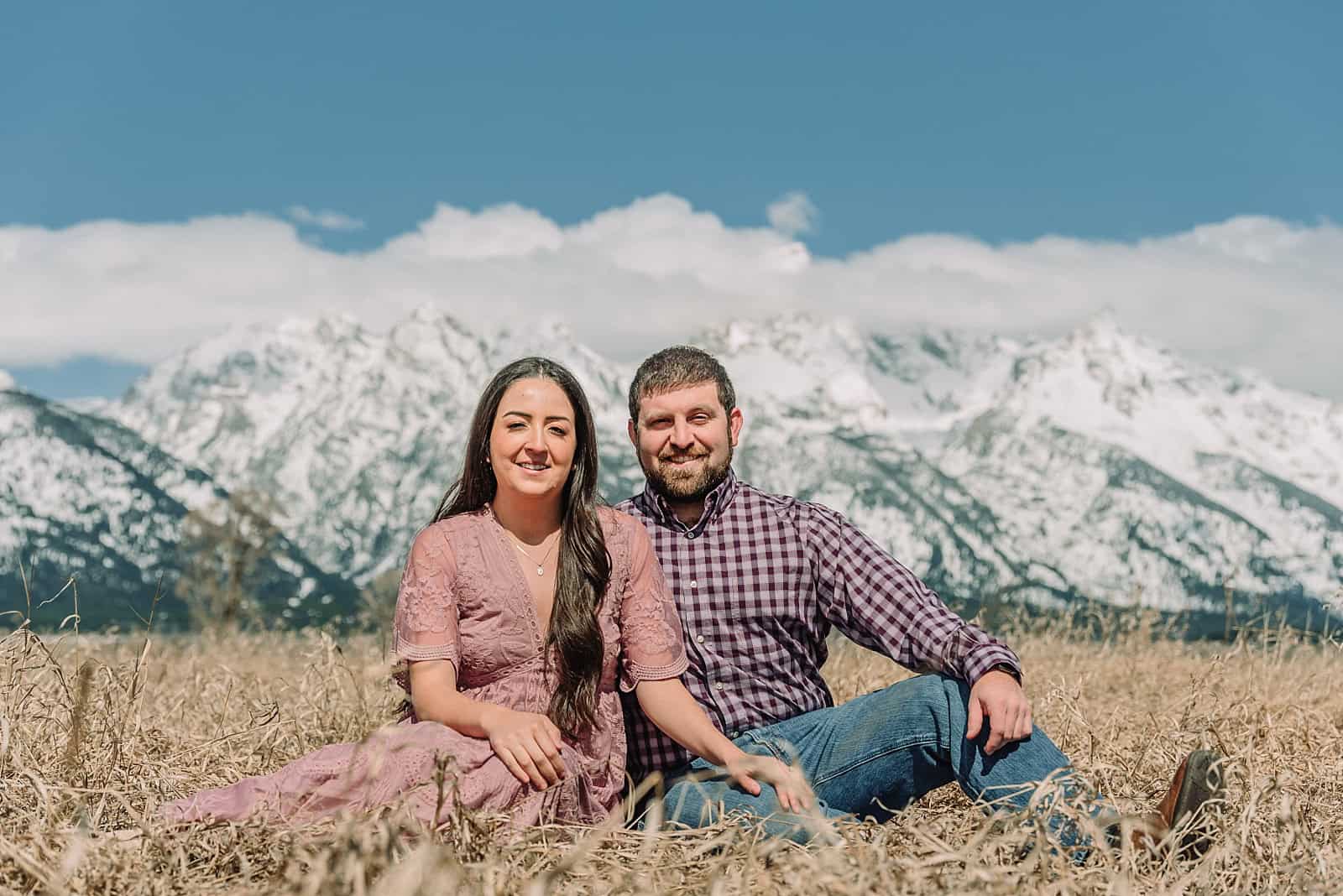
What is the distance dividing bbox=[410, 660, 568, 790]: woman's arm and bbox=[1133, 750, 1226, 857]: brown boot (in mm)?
2138

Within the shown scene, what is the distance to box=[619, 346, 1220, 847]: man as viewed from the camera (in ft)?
15.4

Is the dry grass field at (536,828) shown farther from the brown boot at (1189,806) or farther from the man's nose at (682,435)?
the man's nose at (682,435)


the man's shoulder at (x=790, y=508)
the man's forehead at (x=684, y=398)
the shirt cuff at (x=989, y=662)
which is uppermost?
the man's forehead at (x=684, y=398)

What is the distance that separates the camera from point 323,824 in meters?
3.78

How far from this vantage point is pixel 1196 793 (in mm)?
4051

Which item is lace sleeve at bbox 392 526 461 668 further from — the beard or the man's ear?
the man's ear

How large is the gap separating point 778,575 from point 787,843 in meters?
1.86

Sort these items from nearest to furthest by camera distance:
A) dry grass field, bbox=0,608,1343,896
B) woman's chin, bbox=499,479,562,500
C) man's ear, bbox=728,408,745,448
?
dry grass field, bbox=0,608,1343,896 < woman's chin, bbox=499,479,562,500 < man's ear, bbox=728,408,745,448

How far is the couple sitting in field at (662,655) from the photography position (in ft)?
13.7

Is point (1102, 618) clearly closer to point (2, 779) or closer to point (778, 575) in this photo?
point (778, 575)

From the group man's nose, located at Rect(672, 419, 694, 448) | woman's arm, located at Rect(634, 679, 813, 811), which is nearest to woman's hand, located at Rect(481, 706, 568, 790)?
woman's arm, located at Rect(634, 679, 813, 811)

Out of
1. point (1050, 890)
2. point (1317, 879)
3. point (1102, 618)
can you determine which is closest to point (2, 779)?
point (1050, 890)

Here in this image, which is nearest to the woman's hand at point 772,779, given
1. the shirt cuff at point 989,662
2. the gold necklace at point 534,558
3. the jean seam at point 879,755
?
the jean seam at point 879,755

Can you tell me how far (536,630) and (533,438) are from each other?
2.67 feet
